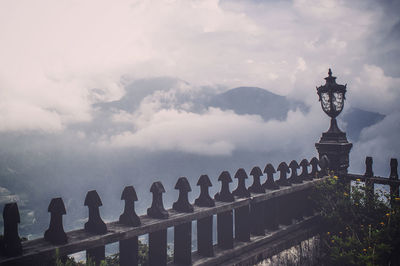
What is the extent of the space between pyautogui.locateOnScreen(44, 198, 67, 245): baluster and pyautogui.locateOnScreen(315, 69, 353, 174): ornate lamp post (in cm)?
607

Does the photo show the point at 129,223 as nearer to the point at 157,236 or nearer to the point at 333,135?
the point at 157,236

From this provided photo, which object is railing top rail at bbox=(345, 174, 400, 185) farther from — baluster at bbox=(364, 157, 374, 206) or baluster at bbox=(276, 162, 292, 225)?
baluster at bbox=(276, 162, 292, 225)

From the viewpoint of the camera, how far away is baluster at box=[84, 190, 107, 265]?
280 cm

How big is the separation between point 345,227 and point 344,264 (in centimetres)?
107

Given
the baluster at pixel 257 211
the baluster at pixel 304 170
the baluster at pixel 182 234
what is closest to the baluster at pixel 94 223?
the baluster at pixel 182 234

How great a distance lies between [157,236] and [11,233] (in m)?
A: 1.47

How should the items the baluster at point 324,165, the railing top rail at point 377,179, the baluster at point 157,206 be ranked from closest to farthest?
the baluster at point 157,206 → the railing top rail at point 377,179 → the baluster at point 324,165

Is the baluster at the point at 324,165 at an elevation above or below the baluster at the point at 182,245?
above

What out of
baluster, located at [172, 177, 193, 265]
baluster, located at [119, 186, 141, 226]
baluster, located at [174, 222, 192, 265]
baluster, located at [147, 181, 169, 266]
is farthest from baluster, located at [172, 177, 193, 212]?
baluster, located at [119, 186, 141, 226]

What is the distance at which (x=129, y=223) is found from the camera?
3107 mm

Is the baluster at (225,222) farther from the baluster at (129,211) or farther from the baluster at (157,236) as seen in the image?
the baluster at (129,211)

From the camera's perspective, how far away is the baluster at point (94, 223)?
9.20 feet

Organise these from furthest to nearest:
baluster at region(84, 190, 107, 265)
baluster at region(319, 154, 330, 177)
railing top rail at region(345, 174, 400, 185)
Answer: baluster at region(319, 154, 330, 177) < railing top rail at region(345, 174, 400, 185) < baluster at region(84, 190, 107, 265)

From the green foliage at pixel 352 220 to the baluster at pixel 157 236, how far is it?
302 centimetres
